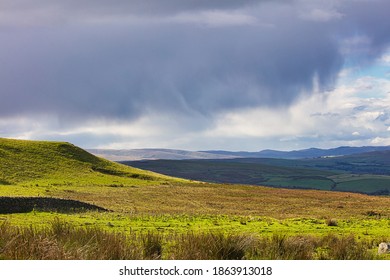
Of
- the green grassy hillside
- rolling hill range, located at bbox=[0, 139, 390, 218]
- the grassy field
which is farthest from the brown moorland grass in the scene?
the green grassy hillside

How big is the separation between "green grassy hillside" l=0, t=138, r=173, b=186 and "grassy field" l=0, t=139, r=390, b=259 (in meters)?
0.21

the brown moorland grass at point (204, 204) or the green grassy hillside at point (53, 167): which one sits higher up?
the green grassy hillside at point (53, 167)

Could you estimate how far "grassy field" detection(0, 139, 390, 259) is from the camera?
14656mm

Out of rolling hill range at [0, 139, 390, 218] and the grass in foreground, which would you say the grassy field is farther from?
rolling hill range at [0, 139, 390, 218]

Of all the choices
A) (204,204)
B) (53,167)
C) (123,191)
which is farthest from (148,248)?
(53,167)

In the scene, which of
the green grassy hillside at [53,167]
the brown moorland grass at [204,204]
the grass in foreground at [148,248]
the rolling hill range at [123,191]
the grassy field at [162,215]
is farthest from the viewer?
the green grassy hillside at [53,167]

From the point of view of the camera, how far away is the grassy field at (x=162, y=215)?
14.7 m

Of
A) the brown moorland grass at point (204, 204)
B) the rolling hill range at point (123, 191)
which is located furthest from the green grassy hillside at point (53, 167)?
the brown moorland grass at point (204, 204)

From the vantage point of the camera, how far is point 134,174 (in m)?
112

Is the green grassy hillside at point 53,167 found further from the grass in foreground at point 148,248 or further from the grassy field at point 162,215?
the grass in foreground at point 148,248

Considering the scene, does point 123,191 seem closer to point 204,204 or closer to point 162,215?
point 204,204

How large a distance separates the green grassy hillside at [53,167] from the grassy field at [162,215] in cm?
21
